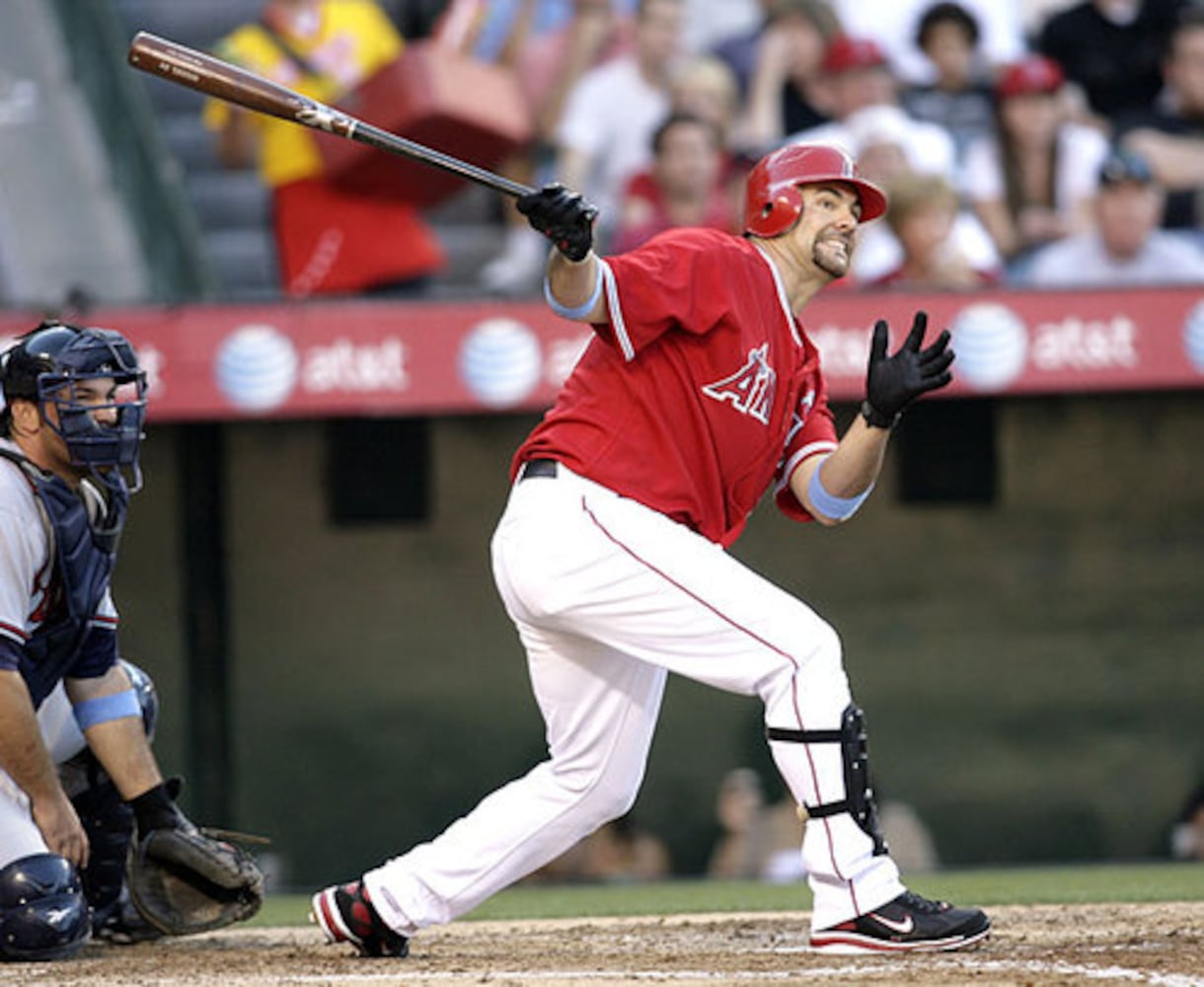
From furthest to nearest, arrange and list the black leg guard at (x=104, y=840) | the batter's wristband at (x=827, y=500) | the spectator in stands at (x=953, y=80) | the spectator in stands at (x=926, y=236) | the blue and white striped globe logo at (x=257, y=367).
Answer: the spectator in stands at (x=953, y=80)
the spectator in stands at (x=926, y=236)
the blue and white striped globe logo at (x=257, y=367)
the black leg guard at (x=104, y=840)
the batter's wristband at (x=827, y=500)

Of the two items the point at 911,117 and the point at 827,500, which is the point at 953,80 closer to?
the point at 911,117

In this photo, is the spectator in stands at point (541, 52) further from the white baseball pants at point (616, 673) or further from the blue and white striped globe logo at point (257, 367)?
the white baseball pants at point (616, 673)

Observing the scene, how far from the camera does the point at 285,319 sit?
804 cm

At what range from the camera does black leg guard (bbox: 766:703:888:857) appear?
13.5 feet

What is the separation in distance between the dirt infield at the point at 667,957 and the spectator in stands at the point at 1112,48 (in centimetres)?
466

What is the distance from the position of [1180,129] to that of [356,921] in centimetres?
577

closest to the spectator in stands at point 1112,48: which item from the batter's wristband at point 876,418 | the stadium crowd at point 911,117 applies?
the stadium crowd at point 911,117

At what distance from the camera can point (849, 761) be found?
4105 millimetres

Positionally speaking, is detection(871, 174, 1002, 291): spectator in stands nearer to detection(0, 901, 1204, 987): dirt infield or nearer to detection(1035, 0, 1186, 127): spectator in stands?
detection(1035, 0, 1186, 127): spectator in stands

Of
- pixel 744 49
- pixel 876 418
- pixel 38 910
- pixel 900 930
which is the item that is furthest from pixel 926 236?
pixel 38 910

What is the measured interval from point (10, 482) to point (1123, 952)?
2.27 m

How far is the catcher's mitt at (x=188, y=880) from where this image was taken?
15.8 feet

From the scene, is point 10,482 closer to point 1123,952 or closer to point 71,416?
point 71,416

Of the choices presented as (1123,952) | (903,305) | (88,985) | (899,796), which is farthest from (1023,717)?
(88,985)
